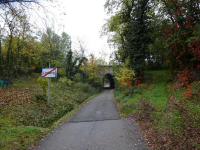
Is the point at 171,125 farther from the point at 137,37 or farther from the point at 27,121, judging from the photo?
the point at 137,37

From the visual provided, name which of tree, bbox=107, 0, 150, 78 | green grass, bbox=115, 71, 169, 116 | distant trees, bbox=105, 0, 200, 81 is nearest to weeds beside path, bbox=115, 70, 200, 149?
green grass, bbox=115, 71, 169, 116

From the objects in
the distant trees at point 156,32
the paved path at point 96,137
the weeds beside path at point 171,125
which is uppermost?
the distant trees at point 156,32

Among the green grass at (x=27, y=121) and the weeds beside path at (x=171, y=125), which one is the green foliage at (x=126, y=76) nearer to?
the green grass at (x=27, y=121)

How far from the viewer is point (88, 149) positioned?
1409 cm

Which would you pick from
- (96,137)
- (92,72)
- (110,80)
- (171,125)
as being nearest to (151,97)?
(96,137)

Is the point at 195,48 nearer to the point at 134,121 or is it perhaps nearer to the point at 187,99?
the point at 187,99

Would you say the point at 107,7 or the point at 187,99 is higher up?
the point at 107,7

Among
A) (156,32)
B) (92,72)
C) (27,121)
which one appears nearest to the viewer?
(27,121)

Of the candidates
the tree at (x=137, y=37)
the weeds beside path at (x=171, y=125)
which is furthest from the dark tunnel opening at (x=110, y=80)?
the weeds beside path at (x=171, y=125)

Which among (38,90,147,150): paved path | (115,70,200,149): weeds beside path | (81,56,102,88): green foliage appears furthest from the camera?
(81,56,102,88): green foliage

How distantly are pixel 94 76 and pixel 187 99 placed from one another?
2050 inches

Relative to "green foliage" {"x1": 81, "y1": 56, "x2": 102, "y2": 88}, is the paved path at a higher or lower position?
lower

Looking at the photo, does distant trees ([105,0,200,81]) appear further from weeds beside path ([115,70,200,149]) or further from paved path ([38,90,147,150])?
paved path ([38,90,147,150])

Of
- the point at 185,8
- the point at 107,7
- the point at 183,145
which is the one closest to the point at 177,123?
the point at 183,145
